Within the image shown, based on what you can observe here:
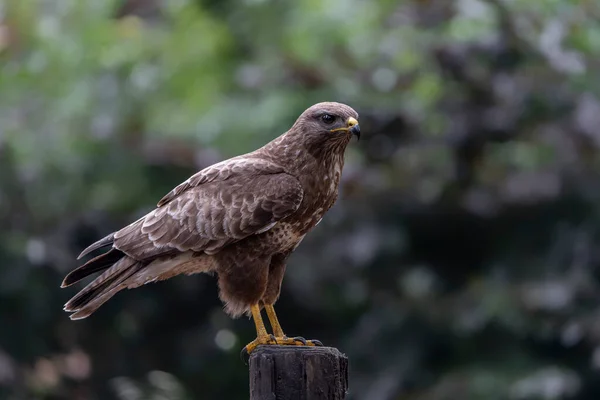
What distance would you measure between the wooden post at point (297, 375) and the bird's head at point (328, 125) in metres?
1.13

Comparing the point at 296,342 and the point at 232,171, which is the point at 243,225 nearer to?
the point at 232,171

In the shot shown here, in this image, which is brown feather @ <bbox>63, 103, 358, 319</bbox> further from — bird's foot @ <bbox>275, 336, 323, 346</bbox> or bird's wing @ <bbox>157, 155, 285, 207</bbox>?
bird's foot @ <bbox>275, 336, 323, 346</bbox>

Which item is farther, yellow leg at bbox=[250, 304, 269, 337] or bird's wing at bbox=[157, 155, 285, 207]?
bird's wing at bbox=[157, 155, 285, 207]

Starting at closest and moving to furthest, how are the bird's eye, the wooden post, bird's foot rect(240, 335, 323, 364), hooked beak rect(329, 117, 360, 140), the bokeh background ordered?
the wooden post, bird's foot rect(240, 335, 323, 364), hooked beak rect(329, 117, 360, 140), the bird's eye, the bokeh background

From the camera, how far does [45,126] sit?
855cm

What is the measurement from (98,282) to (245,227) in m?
0.71

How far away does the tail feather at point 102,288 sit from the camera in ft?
15.8

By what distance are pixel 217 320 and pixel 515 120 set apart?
2.85m

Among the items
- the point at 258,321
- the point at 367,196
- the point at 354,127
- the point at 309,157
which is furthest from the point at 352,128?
the point at 367,196

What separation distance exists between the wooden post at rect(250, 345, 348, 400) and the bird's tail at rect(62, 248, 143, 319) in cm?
102

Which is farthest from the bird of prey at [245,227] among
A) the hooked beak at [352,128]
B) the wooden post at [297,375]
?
the wooden post at [297,375]

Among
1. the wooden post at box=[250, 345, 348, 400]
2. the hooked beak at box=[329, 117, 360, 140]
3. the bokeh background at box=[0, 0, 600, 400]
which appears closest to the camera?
the wooden post at box=[250, 345, 348, 400]

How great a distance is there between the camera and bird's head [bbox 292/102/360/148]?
480 centimetres

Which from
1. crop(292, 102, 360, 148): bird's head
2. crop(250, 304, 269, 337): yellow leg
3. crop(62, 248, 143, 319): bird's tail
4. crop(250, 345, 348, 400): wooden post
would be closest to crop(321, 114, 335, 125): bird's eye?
crop(292, 102, 360, 148): bird's head
